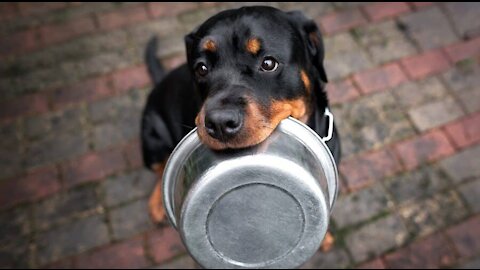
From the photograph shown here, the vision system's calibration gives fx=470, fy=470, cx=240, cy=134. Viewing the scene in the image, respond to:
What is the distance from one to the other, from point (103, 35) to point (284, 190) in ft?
9.60

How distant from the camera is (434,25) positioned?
4078 mm

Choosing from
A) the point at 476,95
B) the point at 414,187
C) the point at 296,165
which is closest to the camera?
the point at 296,165

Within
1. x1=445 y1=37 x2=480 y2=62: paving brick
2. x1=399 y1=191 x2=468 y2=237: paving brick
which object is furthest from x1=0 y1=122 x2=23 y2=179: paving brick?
x1=445 y1=37 x2=480 y2=62: paving brick

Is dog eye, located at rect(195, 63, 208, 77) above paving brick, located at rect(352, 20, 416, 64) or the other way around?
above

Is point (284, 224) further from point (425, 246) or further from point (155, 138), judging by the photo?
point (425, 246)

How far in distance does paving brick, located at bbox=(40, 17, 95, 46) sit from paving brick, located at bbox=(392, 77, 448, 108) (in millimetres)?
2712

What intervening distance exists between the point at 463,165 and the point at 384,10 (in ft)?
5.21

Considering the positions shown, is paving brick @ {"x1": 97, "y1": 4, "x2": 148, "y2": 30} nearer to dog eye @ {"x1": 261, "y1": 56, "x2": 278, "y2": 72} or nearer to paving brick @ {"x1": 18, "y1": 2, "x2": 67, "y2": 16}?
paving brick @ {"x1": 18, "y1": 2, "x2": 67, "y2": 16}

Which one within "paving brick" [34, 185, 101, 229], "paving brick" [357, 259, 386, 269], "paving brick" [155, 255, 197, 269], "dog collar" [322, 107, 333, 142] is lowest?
"paving brick" [357, 259, 386, 269]

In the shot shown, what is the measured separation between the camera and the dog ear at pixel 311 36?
2.32 m

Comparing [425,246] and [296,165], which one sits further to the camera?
[425,246]

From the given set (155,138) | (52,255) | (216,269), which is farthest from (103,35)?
(216,269)

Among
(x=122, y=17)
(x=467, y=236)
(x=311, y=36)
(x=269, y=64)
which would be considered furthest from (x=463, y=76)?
(x=122, y=17)

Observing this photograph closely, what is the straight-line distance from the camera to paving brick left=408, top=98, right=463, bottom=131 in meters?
3.56
